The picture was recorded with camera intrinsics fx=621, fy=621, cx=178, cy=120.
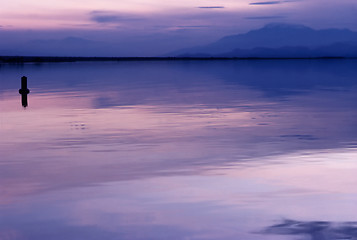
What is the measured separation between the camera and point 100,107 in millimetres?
31000

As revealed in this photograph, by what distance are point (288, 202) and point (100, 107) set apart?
21887 millimetres

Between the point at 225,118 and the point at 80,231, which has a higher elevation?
the point at 225,118

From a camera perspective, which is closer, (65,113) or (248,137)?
(248,137)

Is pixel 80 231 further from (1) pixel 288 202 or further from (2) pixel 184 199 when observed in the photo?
(1) pixel 288 202

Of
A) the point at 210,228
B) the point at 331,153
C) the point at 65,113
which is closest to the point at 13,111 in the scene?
the point at 65,113

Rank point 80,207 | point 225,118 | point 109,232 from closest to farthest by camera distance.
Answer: point 109,232
point 80,207
point 225,118

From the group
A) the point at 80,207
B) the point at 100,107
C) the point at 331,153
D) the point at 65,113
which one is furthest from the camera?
the point at 100,107

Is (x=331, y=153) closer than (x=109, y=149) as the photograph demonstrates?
Yes

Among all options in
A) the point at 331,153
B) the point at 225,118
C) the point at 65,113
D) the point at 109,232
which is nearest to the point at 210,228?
the point at 109,232

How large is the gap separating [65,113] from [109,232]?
1922 centimetres

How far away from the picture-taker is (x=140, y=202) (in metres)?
10.0

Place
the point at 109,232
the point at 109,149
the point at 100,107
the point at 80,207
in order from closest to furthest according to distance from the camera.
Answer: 1. the point at 109,232
2. the point at 80,207
3. the point at 109,149
4. the point at 100,107

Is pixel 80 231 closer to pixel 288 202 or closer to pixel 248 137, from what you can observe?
pixel 288 202

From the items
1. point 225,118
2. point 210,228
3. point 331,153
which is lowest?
point 210,228
